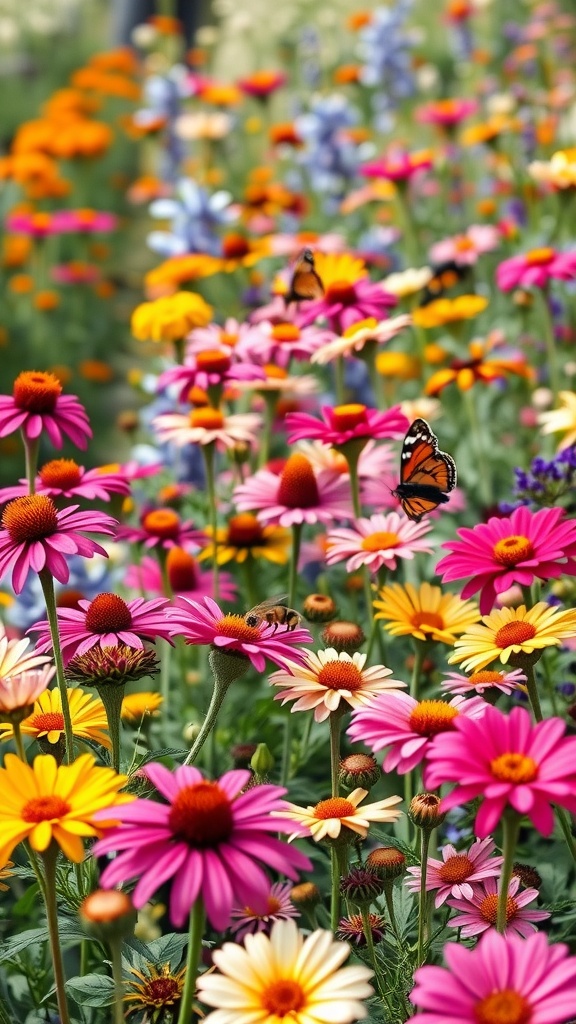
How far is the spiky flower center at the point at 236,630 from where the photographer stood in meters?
1.35

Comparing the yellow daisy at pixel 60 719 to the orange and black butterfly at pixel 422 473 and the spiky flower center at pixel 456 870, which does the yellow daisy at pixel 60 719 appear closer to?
the spiky flower center at pixel 456 870

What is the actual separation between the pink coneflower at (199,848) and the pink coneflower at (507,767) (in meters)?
0.16

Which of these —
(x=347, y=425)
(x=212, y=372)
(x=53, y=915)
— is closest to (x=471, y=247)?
(x=212, y=372)

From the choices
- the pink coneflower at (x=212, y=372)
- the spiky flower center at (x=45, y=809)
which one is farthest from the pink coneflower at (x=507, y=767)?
the pink coneflower at (x=212, y=372)

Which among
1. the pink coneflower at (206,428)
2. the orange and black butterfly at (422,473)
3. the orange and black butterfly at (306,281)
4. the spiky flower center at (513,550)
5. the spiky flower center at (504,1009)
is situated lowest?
the spiky flower center at (504,1009)

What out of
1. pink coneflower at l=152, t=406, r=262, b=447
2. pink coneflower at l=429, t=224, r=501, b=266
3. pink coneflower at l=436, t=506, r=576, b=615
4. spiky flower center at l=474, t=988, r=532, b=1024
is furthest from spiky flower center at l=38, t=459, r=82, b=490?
pink coneflower at l=429, t=224, r=501, b=266

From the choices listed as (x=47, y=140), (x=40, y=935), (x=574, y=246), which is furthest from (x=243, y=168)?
(x=40, y=935)

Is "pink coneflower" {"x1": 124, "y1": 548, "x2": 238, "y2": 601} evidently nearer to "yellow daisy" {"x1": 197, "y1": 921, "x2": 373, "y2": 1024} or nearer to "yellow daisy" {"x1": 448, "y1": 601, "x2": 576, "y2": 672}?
"yellow daisy" {"x1": 448, "y1": 601, "x2": 576, "y2": 672}

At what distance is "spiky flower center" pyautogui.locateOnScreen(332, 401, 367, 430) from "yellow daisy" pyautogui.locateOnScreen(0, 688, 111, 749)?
60 cm

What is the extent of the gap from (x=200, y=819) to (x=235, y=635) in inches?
13.5

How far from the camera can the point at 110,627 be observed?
4.57 ft

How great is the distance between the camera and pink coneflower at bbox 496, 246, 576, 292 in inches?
96.4

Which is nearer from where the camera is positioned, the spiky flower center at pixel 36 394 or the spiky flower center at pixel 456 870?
the spiky flower center at pixel 456 870

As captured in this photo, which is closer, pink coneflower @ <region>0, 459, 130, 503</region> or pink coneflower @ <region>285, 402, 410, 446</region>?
pink coneflower @ <region>0, 459, 130, 503</region>
